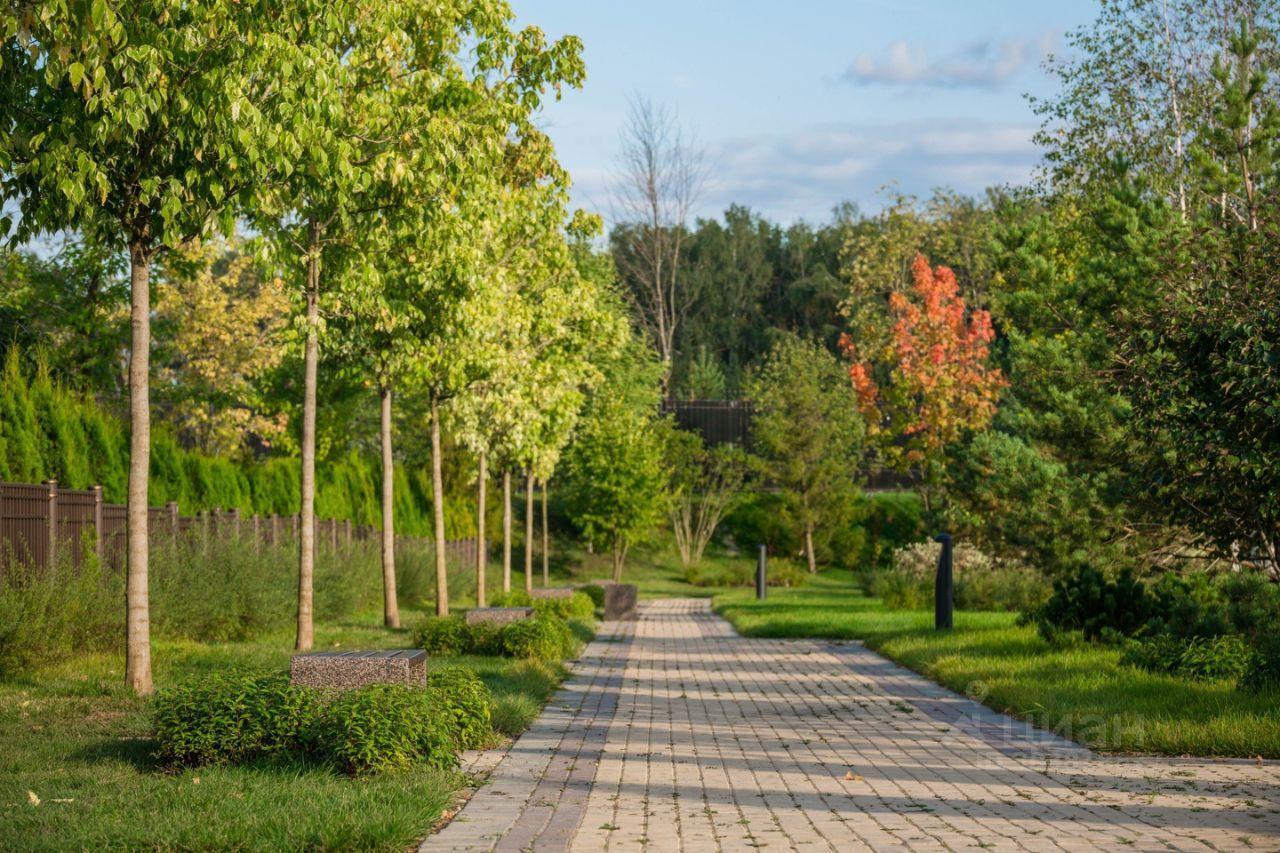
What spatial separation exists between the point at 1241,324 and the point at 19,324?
2542 cm

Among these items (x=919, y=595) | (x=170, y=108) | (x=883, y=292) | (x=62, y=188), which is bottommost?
(x=919, y=595)

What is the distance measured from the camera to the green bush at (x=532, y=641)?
15.9 m

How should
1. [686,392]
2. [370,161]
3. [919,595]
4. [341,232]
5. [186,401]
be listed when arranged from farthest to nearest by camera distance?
[686,392] < [186,401] < [919,595] < [341,232] < [370,161]

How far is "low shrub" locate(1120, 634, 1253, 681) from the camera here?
11836 millimetres

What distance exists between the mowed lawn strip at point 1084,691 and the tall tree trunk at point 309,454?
6995mm

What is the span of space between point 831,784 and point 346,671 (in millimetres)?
3347

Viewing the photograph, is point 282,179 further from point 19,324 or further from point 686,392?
point 686,392

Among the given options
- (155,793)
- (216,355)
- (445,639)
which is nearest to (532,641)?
(445,639)

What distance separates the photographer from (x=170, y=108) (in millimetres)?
10344

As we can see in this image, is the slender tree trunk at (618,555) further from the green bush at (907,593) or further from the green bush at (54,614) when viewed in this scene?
the green bush at (54,614)

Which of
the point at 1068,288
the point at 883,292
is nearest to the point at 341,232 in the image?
the point at 1068,288

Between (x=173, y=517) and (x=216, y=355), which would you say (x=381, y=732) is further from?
(x=216, y=355)

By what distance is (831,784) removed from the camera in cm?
811

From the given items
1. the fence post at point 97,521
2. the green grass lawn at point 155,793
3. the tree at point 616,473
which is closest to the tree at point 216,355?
the tree at point 616,473
